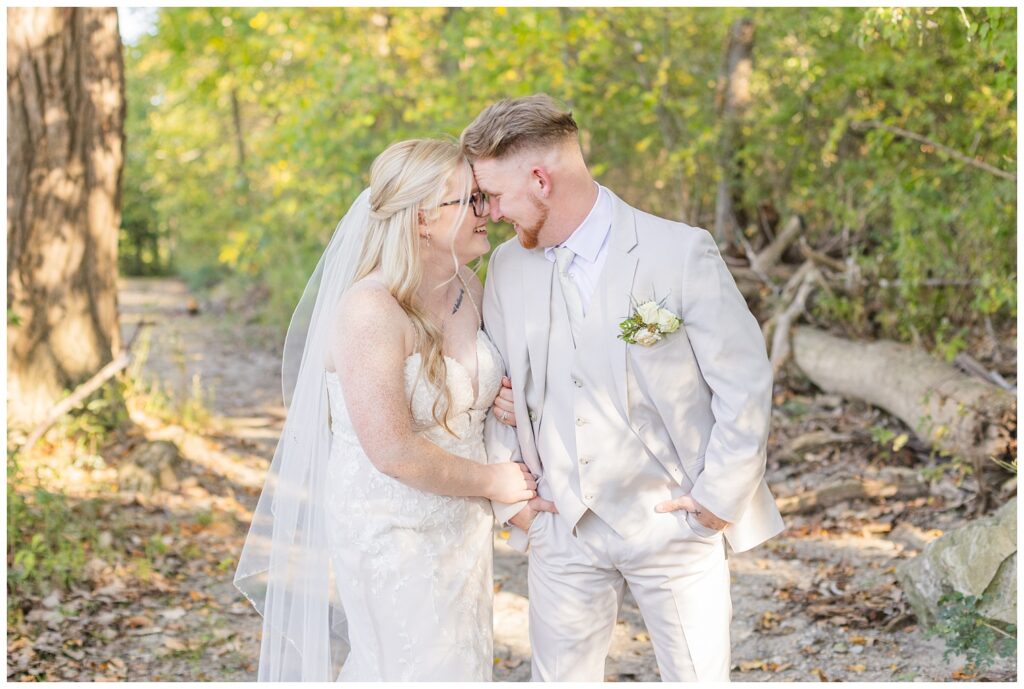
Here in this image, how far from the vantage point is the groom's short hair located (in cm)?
293

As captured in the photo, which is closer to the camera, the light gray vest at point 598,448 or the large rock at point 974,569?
the light gray vest at point 598,448

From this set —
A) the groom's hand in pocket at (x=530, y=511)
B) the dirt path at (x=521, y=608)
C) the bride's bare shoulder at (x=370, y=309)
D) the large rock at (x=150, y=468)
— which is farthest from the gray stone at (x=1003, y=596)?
the large rock at (x=150, y=468)

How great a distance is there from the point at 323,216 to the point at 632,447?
26.5 ft

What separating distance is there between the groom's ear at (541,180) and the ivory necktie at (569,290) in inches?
7.5

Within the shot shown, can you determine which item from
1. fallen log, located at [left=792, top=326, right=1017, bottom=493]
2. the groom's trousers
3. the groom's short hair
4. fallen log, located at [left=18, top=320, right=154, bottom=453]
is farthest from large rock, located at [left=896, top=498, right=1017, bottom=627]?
fallen log, located at [left=18, top=320, right=154, bottom=453]

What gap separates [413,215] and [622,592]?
1.36 m

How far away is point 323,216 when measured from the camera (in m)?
10.6

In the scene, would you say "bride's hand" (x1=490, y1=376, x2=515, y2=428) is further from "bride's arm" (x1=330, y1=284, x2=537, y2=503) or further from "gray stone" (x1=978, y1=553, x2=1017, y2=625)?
"gray stone" (x1=978, y1=553, x2=1017, y2=625)

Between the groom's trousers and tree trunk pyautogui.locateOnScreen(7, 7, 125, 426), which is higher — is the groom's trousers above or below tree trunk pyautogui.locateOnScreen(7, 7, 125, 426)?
below

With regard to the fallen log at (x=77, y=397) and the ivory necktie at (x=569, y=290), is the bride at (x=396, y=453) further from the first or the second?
the fallen log at (x=77, y=397)

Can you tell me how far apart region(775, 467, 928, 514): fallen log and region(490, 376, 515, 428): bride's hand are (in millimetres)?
3441

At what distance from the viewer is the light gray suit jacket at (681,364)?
9.32ft

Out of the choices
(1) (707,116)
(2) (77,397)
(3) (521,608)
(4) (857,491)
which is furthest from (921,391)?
(2) (77,397)

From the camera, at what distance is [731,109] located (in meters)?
10.8
